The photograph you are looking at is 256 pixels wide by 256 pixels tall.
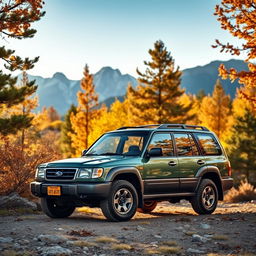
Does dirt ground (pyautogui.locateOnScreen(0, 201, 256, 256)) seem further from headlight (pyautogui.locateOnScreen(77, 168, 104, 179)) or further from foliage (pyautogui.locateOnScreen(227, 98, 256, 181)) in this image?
foliage (pyautogui.locateOnScreen(227, 98, 256, 181))

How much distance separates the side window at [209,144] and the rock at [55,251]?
19.8 ft

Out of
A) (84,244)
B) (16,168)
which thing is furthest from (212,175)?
(84,244)

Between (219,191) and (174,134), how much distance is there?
219 cm

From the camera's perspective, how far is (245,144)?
33.8 m

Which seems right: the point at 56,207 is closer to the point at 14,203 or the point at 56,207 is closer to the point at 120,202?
the point at 120,202

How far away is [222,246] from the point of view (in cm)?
733

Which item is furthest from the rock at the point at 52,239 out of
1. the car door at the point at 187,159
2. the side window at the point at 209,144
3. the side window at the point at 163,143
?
the side window at the point at 209,144

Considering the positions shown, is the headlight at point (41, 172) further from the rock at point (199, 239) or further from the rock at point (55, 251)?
the rock at point (199, 239)

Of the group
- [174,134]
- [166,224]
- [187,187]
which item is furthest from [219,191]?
[166,224]

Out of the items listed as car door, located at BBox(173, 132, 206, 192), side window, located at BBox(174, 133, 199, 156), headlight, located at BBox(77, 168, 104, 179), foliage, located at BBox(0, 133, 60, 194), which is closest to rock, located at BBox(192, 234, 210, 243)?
headlight, located at BBox(77, 168, 104, 179)

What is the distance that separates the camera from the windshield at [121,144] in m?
10.5

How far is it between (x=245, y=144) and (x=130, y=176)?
987 inches

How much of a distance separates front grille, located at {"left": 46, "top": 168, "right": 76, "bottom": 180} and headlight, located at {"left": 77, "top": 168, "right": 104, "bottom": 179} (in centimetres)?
18

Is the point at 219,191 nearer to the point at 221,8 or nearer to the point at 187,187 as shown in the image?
the point at 187,187
